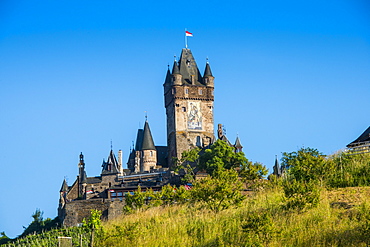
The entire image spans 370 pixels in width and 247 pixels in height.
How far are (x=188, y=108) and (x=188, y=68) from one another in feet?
22.4

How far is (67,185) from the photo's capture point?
90125 millimetres

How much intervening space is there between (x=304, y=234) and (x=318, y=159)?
901 cm

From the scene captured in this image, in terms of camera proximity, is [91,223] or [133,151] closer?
[91,223]

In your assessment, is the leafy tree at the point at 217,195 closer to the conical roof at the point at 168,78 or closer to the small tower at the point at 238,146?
the small tower at the point at 238,146

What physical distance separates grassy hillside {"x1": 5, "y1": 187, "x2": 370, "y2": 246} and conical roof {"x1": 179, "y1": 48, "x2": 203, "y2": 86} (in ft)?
201

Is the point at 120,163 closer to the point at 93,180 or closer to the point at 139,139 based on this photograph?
the point at 93,180

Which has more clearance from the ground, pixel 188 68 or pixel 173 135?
pixel 188 68

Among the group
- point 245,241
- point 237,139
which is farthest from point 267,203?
point 237,139

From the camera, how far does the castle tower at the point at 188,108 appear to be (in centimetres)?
8712

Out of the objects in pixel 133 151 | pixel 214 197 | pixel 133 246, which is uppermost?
pixel 133 151

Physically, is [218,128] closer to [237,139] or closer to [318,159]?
[237,139]

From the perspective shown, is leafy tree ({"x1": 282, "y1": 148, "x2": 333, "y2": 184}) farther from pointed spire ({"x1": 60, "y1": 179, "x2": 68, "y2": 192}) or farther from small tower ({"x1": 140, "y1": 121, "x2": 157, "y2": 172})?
pointed spire ({"x1": 60, "y1": 179, "x2": 68, "y2": 192})

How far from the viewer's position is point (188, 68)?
9281 centimetres

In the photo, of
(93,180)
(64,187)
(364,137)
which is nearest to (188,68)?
(93,180)
